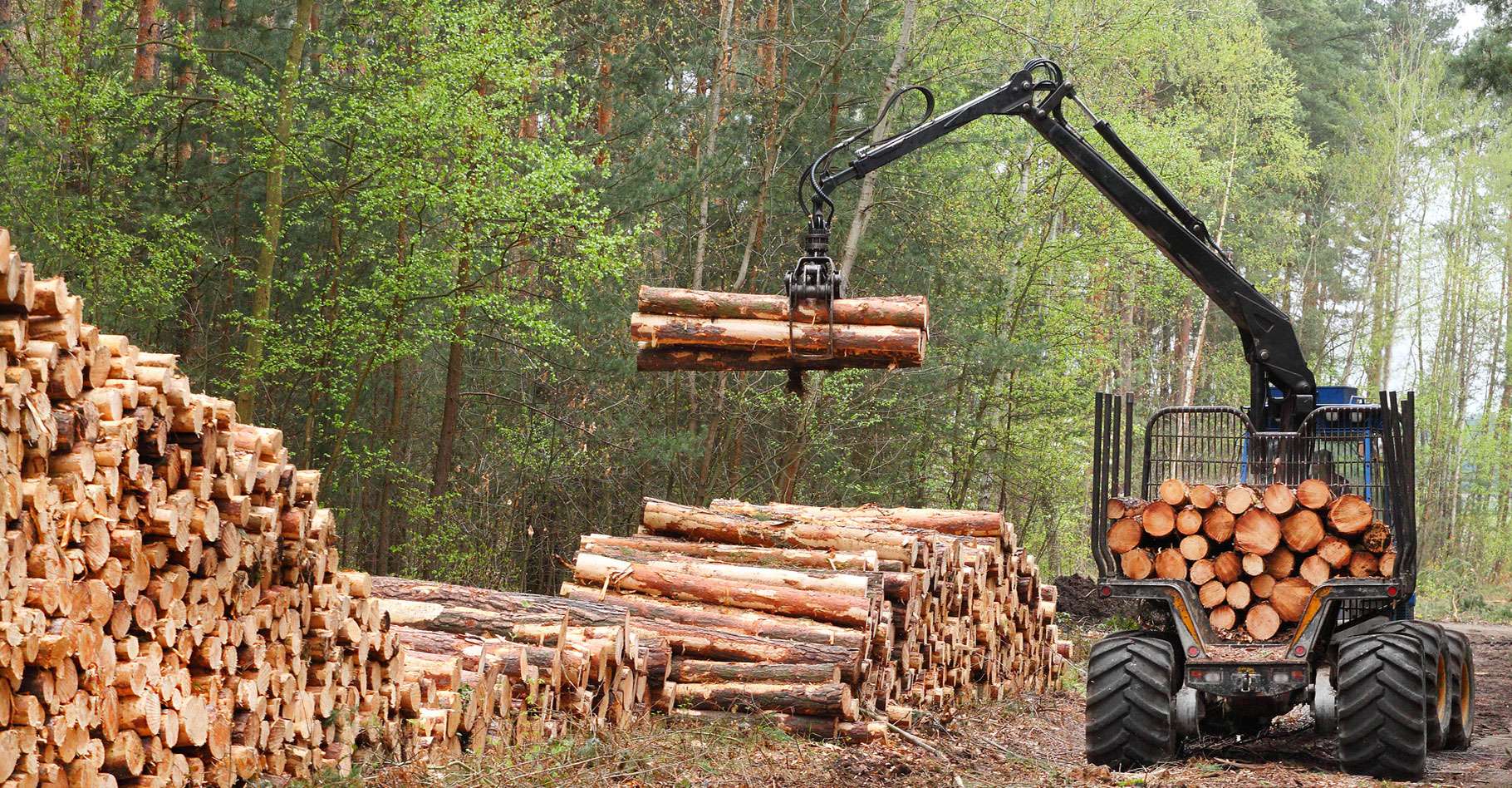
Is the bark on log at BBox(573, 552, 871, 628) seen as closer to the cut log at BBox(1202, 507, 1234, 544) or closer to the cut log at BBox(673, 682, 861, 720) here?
the cut log at BBox(673, 682, 861, 720)

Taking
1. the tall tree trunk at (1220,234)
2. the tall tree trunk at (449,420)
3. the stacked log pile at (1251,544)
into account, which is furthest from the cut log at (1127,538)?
the tall tree trunk at (1220,234)

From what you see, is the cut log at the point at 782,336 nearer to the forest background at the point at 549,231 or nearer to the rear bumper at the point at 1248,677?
the rear bumper at the point at 1248,677

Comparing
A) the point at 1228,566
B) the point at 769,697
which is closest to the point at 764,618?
the point at 769,697

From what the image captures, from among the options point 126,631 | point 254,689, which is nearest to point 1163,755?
point 254,689

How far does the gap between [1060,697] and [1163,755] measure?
570 cm

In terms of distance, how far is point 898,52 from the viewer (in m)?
17.7

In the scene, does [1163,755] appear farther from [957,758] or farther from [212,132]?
[212,132]

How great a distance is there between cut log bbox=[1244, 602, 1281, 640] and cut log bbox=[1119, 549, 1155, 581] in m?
0.67

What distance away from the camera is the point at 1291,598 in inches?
349

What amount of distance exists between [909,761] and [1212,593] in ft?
7.42

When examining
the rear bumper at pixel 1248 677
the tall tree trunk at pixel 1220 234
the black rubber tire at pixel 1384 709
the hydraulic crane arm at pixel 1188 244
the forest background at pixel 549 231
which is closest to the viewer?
the black rubber tire at pixel 1384 709

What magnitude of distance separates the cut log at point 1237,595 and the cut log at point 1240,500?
1.49 ft

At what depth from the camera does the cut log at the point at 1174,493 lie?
29.8ft

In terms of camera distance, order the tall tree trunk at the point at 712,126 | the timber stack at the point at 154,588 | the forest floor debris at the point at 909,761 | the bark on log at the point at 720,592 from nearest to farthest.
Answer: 1. the timber stack at the point at 154,588
2. the forest floor debris at the point at 909,761
3. the bark on log at the point at 720,592
4. the tall tree trunk at the point at 712,126
